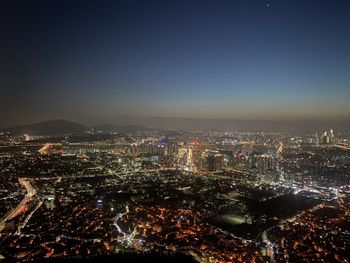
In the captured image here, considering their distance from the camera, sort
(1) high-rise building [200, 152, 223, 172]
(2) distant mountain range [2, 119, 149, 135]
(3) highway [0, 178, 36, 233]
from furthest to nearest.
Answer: (2) distant mountain range [2, 119, 149, 135], (1) high-rise building [200, 152, 223, 172], (3) highway [0, 178, 36, 233]

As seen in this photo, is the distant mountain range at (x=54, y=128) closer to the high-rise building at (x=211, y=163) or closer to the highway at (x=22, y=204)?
the highway at (x=22, y=204)

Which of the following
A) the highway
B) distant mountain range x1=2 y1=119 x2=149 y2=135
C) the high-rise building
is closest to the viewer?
the highway

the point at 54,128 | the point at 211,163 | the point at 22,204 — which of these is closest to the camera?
the point at 22,204

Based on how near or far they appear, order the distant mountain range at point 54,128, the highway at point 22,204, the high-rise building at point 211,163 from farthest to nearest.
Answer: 1. the distant mountain range at point 54,128
2. the high-rise building at point 211,163
3. the highway at point 22,204

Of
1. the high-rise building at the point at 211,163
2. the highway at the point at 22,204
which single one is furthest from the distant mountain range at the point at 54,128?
the high-rise building at the point at 211,163

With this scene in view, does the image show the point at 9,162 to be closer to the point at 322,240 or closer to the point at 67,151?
the point at 67,151

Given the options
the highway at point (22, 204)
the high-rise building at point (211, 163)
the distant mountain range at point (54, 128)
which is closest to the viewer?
the highway at point (22, 204)

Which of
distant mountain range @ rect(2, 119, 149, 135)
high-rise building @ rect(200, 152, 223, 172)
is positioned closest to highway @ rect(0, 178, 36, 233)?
high-rise building @ rect(200, 152, 223, 172)

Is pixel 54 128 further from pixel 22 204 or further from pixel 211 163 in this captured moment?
pixel 22 204

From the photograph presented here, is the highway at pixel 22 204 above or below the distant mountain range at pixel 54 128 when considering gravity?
below

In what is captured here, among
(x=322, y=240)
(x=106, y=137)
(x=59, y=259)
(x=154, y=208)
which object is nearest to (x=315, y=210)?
(x=322, y=240)

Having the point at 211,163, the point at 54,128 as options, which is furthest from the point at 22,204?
the point at 54,128

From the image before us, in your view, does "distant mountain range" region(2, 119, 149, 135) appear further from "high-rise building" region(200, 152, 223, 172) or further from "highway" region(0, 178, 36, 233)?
"high-rise building" region(200, 152, 223, 172)
